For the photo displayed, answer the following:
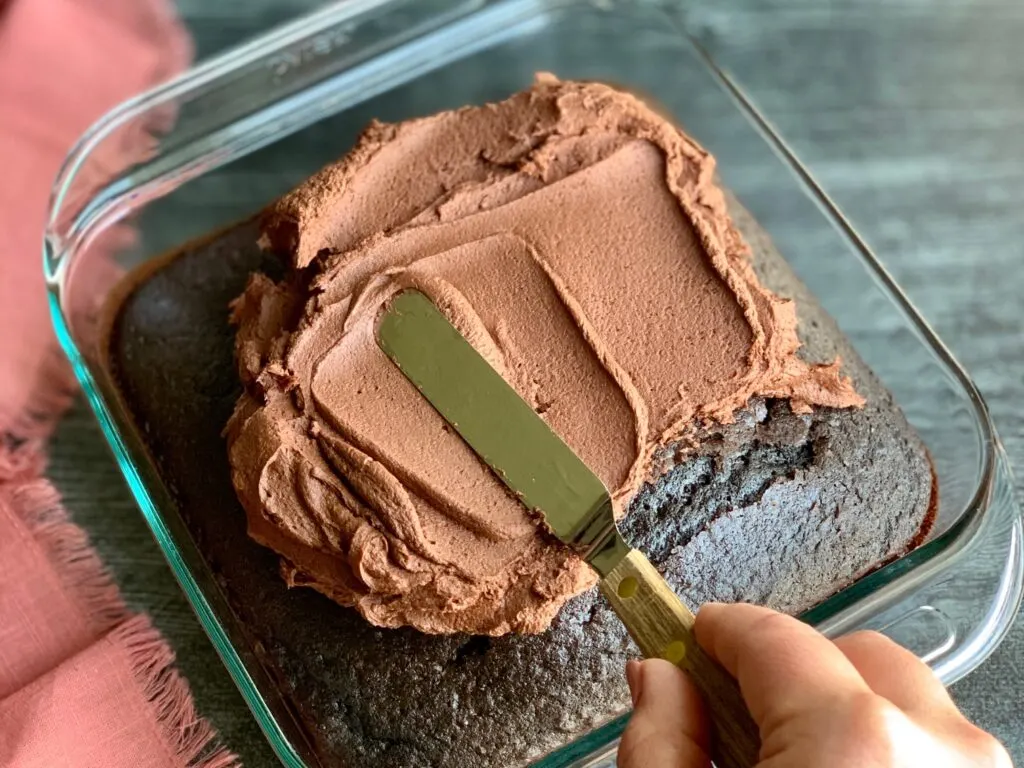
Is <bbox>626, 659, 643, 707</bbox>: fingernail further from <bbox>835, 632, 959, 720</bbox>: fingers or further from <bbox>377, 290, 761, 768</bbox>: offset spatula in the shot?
<bbox>835, 632, 959, 720</bbox>: fingers

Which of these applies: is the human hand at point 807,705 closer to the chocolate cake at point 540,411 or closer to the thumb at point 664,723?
the thumb at point 664,723

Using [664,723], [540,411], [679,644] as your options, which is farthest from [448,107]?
[664,723]

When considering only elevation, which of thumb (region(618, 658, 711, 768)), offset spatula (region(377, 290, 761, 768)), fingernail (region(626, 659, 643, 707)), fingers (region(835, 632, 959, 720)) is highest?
offset spatula (region(377, 290, 761, 768))

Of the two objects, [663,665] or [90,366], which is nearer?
[663,665]

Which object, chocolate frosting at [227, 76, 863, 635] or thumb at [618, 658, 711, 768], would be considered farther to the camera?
chocolate frosting at [227, 76, 863, 635]

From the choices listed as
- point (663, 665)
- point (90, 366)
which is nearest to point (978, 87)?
point (663, 665)

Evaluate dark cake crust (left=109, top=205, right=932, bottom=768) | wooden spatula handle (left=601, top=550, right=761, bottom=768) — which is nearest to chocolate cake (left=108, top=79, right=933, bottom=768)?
dark cake crust (left=109, top=205, right=932, bottom=768)

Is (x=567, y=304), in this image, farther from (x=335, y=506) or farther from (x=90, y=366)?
(x=90, y=366)

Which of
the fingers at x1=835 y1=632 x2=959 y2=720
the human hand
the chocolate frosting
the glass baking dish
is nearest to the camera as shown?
the human hand
